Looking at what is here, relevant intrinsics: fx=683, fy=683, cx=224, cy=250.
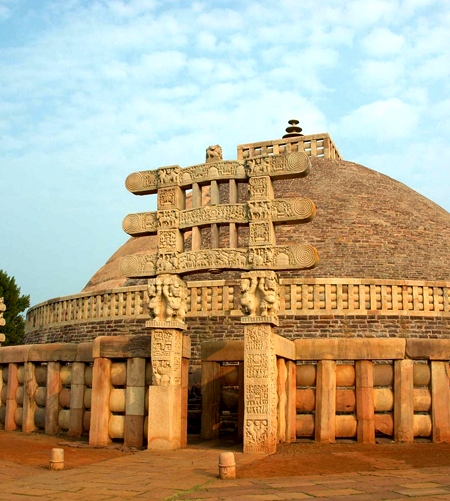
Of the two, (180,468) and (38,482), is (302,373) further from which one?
(38,482)

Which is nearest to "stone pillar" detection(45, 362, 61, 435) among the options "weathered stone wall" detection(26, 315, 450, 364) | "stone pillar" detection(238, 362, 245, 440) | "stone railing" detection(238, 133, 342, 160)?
"stone pillar" detection(238, 362, 245, 440)

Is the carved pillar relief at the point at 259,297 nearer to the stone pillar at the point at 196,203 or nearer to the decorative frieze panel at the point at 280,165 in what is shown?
the stone pillar at the point at 196,203

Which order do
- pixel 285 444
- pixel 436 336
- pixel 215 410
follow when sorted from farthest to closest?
1. pixel 436 336
2. pixel 215 410
3. pixel 285 444

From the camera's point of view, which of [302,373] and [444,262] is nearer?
[302,373]

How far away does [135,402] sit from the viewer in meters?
11.3

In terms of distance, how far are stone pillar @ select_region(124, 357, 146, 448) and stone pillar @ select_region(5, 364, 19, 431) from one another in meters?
3.45

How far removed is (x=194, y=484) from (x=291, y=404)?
4424 millimetres

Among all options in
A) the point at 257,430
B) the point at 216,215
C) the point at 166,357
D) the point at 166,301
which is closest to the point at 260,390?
the point at 257,430

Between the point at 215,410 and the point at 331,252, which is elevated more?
the point at 331,252

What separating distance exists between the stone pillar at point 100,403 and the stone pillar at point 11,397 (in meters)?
2.94

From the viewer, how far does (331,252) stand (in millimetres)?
24438

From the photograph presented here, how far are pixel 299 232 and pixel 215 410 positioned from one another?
1398 centimetres

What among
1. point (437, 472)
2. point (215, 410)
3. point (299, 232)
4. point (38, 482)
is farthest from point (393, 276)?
point (38, 482)

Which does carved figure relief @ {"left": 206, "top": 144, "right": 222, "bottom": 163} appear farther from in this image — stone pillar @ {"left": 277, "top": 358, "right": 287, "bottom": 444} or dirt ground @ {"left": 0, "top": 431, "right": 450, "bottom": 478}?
dirt ground @ {"left": 0, "top": 431, "right": 450, "bottom": 478}
